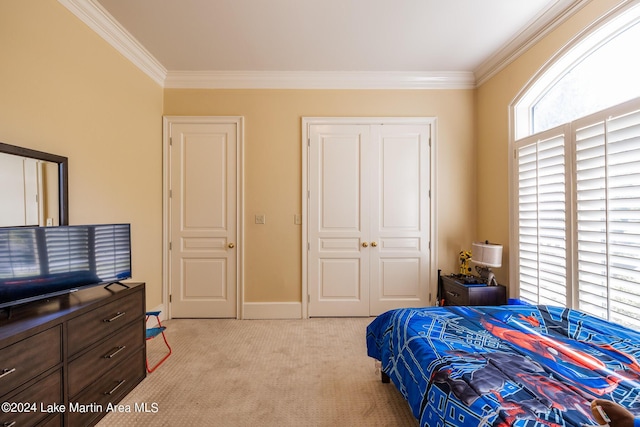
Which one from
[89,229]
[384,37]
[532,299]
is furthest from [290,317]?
[384,37]

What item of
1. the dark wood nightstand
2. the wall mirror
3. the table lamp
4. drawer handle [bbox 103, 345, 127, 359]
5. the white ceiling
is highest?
the white ceiling

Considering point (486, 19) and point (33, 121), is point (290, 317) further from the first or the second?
point (486, 19)

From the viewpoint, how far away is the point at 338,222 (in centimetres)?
356

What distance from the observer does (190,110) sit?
354 cm

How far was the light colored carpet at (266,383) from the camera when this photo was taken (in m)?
1.82

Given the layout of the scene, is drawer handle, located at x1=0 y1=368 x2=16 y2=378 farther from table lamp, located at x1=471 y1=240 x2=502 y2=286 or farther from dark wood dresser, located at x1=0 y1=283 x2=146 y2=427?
table lamp, located at x1=471 y1=240 x2=502 y2=286

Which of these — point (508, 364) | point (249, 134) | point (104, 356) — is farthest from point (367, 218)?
point (104, 356)

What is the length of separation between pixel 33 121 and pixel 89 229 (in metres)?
0.82

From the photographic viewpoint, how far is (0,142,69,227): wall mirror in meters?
1.68

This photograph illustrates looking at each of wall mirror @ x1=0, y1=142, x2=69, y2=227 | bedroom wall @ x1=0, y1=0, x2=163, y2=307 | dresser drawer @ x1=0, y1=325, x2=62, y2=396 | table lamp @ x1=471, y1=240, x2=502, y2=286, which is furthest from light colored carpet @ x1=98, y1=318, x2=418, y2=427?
table lamp @ x1=471, y1=240, x2=502, y2=286

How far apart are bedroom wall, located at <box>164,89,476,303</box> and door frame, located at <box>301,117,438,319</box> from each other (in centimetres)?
6

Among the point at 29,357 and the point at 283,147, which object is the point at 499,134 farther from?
the point at 29,357

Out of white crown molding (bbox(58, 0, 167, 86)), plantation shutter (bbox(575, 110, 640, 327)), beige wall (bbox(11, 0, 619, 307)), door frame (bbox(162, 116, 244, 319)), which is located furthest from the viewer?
door frame (bbox(162, 116, 244, 319))

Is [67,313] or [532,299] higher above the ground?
[67,313]
